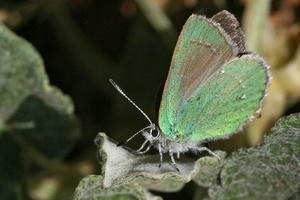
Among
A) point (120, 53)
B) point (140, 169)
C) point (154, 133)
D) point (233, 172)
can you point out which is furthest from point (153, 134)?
point (120, 53)

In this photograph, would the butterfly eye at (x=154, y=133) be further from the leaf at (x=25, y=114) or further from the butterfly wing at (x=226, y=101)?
the leaf at (x=25, y=114)

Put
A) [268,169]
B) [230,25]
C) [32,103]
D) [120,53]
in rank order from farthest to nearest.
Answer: [120,53], [32,103], [230,25], [268,169]

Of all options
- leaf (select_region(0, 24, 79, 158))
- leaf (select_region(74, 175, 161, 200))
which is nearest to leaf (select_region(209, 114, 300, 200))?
leaf (select_region(74, 175, 161, 200))

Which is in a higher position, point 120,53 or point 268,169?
point 120,53

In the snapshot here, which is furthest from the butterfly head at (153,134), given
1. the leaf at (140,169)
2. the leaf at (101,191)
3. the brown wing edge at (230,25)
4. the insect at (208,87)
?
the brown wing edge at (230,25)

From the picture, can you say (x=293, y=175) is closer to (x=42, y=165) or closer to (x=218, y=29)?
(x=218, y=29)

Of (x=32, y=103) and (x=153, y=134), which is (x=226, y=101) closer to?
(x=153, y=134)
